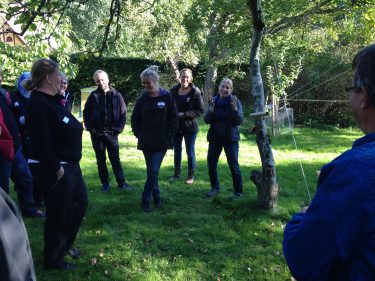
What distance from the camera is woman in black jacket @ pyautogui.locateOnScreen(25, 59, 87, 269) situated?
10.9ft

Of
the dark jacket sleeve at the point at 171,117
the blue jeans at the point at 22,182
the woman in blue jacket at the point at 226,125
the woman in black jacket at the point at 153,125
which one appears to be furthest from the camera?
the woman in blue jacket at the point at 226,125

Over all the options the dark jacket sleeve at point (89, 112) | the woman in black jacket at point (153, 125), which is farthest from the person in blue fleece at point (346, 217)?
the dark jacket sleeve at point (89, 112)

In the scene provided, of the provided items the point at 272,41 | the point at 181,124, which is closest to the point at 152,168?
the point at 181,124

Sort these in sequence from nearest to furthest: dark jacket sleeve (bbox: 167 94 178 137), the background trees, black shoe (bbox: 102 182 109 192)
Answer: dark jacket sleeve (bbox: 167 94 178 137) → black shoe (bbox: 102 182 109 192) → the background trees

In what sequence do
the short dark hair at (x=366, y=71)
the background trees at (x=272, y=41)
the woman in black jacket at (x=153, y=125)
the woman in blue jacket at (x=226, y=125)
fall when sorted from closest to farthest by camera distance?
the short dark hair at (x=366, y=71) < the woman in black jacket at (x=153, y=125) < the woman in blue jacket at (x=226, y=125) < the background trees at (x=272, y=41)

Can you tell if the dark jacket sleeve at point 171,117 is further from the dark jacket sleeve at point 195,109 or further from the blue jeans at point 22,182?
the blue jeans at point 22,182

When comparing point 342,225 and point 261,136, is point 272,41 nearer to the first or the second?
point 261,136

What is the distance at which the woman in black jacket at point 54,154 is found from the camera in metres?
3.33

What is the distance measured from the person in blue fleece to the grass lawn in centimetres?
264

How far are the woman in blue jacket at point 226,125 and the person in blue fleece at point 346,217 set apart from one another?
427 centimetres

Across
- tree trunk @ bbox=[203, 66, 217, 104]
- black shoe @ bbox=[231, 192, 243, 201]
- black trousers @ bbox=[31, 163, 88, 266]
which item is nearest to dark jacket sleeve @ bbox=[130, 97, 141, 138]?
black shoe @ bbox=[231, 192, 243, 201]

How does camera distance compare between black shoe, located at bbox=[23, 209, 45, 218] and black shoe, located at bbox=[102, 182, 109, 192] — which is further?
black shoe, located at bbox=[102, 182, 109, 192]

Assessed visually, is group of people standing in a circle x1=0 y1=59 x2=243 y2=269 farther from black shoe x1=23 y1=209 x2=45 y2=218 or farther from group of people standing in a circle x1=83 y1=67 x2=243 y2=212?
black shoe x1=23 y1=209 x2=45 y2=218

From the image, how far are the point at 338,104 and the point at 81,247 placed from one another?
1300 cm
